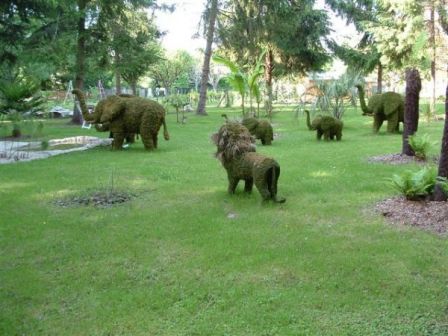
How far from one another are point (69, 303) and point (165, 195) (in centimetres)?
382

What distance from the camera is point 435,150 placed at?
38.0ft

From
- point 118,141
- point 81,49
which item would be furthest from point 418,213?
point 81,49

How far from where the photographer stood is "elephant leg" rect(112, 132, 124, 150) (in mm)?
13320

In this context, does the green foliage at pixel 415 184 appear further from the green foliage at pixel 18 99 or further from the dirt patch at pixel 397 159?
the green foliage at pixel 18 99

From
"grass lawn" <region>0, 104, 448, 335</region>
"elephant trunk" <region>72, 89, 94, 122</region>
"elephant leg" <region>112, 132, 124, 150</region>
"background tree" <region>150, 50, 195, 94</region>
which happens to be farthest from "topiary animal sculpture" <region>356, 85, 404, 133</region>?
"background tree" <region>150, 50, 195, 94</region>

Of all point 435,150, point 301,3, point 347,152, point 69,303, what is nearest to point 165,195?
point 69,303

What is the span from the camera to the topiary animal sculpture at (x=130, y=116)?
1266cm

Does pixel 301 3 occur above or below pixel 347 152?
above

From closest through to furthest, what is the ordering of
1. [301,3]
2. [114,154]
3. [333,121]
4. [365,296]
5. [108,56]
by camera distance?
[365,296] < [114,154] < [333,121] < [108,56] < [301,3]

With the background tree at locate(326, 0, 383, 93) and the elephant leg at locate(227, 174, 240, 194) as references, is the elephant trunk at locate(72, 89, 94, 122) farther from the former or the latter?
the background tree at locate(326, 0, 383, 93)

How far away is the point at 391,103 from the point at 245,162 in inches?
385

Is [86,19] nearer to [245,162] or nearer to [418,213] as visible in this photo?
[245,162]

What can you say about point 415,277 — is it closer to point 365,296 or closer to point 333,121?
point 365,296

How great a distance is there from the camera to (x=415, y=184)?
265 inches
